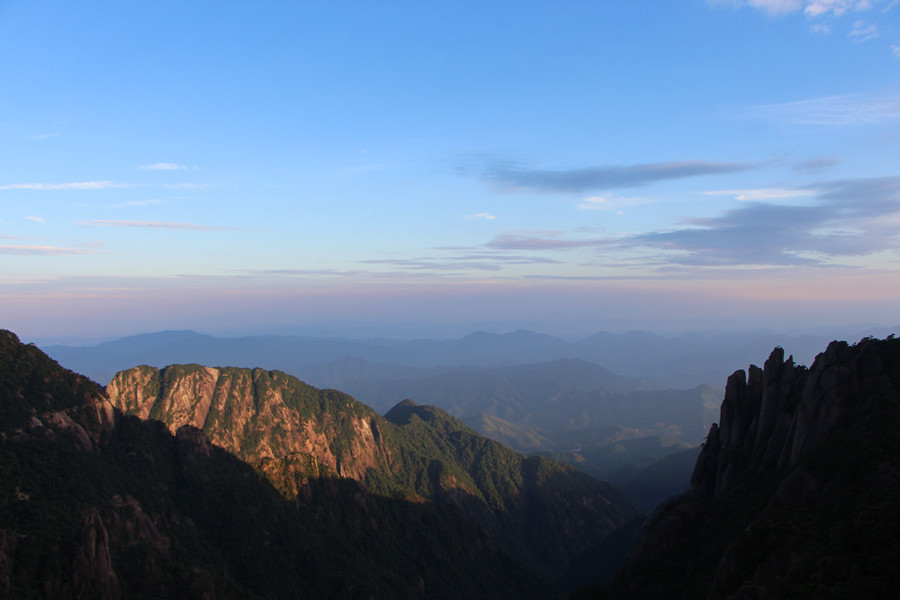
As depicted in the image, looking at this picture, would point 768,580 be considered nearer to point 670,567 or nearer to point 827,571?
point 827,571

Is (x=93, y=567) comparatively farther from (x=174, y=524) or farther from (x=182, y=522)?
(x=182, y=522)

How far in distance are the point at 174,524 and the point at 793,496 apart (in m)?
112

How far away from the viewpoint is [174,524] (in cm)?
10600

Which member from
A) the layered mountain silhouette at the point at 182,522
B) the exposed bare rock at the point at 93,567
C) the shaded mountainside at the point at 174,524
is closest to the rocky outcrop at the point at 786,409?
the shaded mountainside at the point at 174,524

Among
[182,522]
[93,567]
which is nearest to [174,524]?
[182,522]

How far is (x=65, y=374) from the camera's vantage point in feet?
397

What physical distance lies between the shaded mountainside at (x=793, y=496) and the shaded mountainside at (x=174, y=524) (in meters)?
67.4

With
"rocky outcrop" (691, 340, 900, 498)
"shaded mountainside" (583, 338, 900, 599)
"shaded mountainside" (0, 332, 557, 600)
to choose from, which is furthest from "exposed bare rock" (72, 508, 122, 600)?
"rocky outcrop" (691, 340, 900, 498)

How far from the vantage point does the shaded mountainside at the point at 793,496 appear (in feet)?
126

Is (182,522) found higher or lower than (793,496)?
lower

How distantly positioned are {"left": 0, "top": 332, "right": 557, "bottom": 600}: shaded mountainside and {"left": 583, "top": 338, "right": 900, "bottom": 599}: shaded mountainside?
67435 mm

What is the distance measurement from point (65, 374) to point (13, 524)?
182ft

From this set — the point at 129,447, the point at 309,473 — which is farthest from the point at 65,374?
the point at 309,473

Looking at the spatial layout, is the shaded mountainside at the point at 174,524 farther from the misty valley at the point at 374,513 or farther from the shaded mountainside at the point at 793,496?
the shaded mountainside at the point at 793,496
